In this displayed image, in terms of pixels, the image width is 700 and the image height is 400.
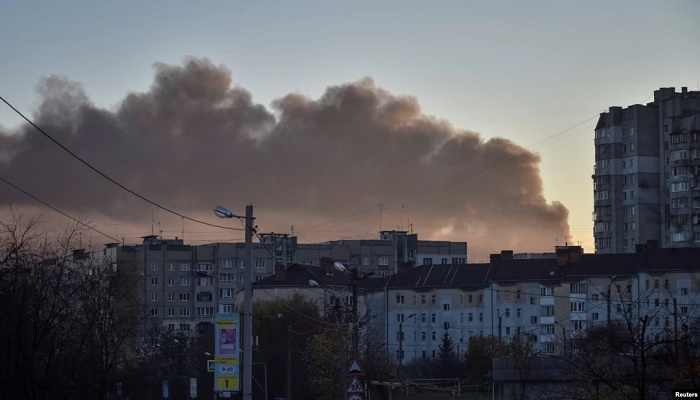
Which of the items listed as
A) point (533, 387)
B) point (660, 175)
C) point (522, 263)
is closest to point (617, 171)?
point (660, 175)

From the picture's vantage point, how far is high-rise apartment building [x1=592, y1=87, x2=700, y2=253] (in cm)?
15162

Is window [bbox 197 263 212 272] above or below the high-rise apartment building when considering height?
below

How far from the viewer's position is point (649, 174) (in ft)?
518

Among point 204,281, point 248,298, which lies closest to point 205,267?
point 204,281

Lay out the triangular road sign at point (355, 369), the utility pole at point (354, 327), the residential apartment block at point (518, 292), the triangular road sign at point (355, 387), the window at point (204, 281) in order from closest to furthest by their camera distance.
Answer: the triangular road sign at point (355, 387) < the triangular road sign at point (355, 369) < the utility pole at point (354, 327) < the residential apartment block at point (518, 292) < the window at point (204, 281)

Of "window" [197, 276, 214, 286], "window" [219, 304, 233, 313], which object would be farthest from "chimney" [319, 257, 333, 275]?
"window" [197, 276, 214, 286]

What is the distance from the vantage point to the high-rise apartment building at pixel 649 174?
151625mm

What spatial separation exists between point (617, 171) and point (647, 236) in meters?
9.72

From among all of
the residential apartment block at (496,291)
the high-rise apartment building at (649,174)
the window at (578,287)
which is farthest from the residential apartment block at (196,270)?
the window at (578,287)

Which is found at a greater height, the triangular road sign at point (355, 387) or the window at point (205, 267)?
the window at point (205, 267)

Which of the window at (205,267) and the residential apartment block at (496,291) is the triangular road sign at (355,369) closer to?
the residential apartment block at (496,291)

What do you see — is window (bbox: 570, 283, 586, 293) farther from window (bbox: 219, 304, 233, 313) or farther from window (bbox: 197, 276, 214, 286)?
window (bbox: 197, 276, 214, 286)

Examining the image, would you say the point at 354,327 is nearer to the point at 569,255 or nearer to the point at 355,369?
the point at 355,369

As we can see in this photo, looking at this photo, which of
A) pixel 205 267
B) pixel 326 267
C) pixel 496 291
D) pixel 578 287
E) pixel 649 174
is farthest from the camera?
pixel 205 267
